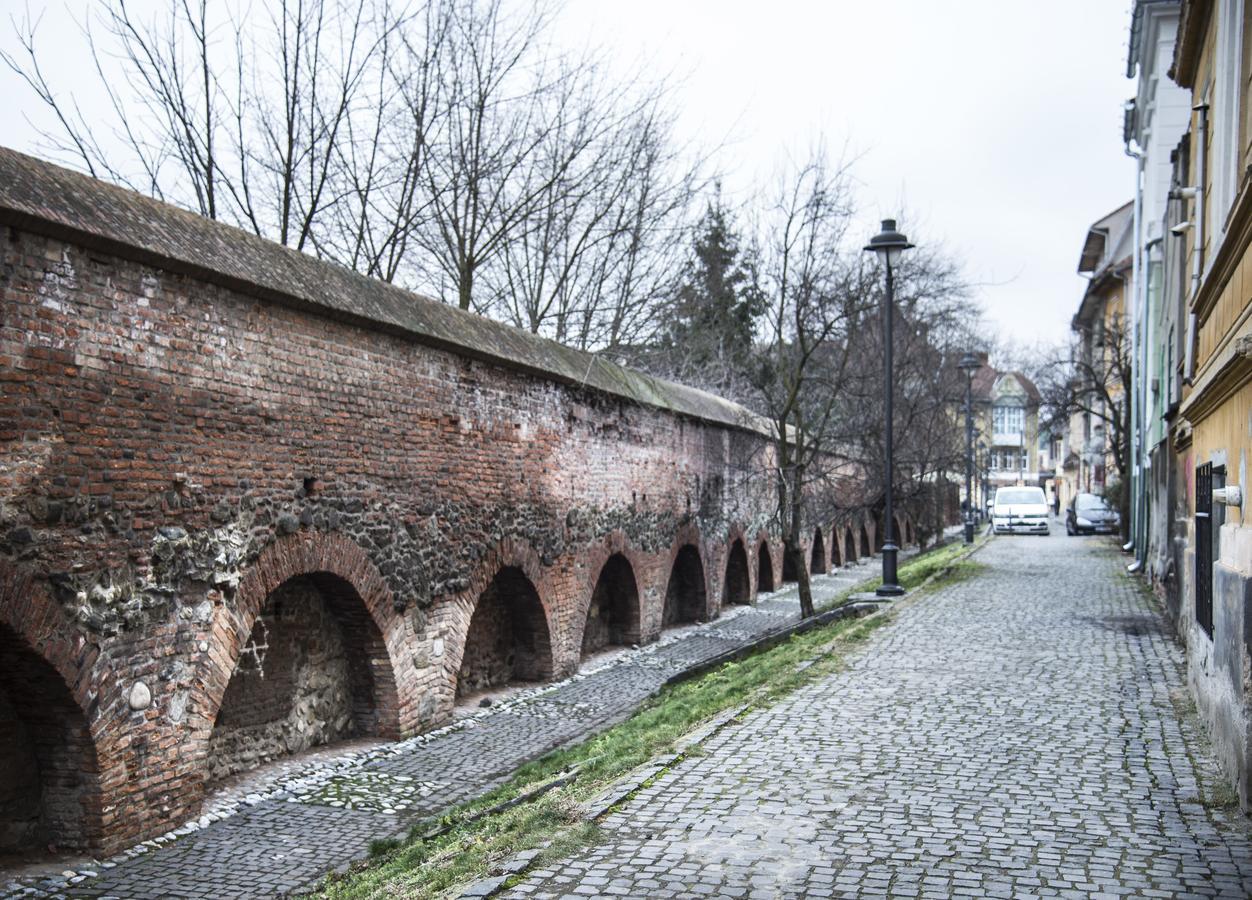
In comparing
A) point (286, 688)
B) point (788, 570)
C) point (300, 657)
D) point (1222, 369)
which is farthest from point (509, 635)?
point (788, 570)

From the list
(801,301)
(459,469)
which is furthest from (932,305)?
(459,469)

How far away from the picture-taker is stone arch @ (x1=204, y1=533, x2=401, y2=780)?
8.06 metres

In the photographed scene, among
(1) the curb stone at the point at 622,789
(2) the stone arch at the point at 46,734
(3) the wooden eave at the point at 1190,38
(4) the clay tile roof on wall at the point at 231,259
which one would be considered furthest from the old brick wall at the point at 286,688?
(3) the wooden eave at the point at 1190,38

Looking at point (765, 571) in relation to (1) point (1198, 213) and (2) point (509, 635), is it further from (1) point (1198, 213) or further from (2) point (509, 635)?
(1) point (1198, 213)

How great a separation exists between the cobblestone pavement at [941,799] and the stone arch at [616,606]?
595cm

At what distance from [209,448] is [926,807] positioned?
521 centimetres

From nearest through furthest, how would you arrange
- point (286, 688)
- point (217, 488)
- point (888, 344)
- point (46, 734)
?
point (46, 734), point (217, 488), point (286, 688), point (888, 344)

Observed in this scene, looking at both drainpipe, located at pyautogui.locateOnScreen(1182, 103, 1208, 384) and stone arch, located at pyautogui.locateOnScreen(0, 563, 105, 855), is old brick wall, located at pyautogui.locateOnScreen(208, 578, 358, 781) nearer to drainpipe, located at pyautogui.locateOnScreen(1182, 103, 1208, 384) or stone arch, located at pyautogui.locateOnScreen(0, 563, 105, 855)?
stone arch, located at pyautogui.locateOnScreen(0, 563, 105, 855)

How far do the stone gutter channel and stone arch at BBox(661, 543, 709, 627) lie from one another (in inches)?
205

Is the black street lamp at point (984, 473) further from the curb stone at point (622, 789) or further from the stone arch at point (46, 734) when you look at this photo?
the stone arch at point (46, 734)

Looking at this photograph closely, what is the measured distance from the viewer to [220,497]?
7672mm

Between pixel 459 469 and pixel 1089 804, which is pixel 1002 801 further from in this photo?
pixel 459 469

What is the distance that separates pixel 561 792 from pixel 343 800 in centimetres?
215

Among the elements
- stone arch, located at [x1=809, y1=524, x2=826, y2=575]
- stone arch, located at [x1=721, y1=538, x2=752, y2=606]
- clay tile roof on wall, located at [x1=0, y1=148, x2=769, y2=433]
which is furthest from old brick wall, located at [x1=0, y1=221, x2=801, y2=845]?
stone arch, located at [x1=809, y1=524, x2=826, y2=575]
